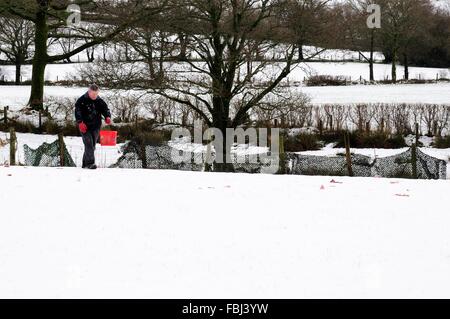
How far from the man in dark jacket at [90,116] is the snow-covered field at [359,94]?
1048 inches

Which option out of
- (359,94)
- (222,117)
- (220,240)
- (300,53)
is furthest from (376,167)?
(359,94)

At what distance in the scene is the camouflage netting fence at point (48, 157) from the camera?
1684cm

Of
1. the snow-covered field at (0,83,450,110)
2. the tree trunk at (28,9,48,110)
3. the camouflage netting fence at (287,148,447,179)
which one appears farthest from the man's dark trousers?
the snow-covered field at (0,83,450,110)

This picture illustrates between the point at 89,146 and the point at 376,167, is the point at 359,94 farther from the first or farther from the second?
the point at 89,146

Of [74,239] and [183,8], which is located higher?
[183,8]

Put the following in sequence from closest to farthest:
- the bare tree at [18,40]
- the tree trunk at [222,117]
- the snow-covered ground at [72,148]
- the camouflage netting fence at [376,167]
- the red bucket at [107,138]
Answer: the red bucket at [107,138]
the camouflage netting fence at [376,167]
the snow-covered ground at [72,148]
the tree trunk at [222,117]
the bare tree at [18,40]

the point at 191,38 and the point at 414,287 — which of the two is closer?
the point at 414,287

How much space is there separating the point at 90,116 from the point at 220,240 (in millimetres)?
6855

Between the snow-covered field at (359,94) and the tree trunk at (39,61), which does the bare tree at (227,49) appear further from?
the snow-covered field at (359,94)

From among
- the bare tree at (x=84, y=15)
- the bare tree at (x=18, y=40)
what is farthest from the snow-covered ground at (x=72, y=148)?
the bare tree at (x=18, y=40)

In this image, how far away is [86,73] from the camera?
2558cm

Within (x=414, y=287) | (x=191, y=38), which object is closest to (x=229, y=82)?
(x=191, y=38)
